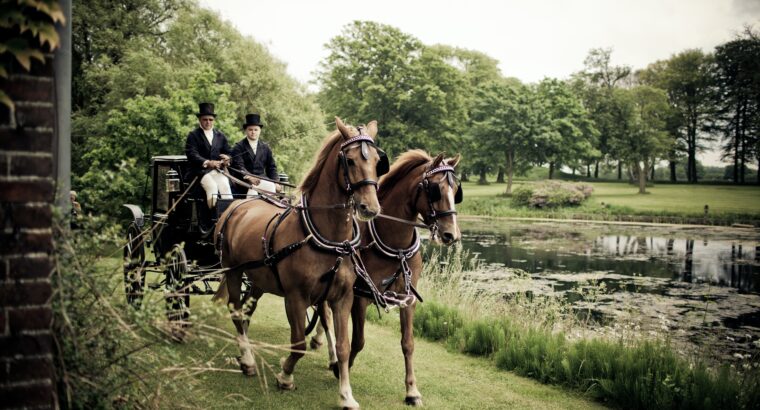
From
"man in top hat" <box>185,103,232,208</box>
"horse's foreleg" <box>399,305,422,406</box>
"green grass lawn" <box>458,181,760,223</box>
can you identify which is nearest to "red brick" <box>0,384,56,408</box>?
"horse's foreleg" <box>399,305,422,406</box>

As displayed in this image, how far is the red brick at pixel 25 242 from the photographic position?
250 cm

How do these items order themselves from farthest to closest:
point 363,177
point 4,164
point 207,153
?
point 207,153, point 363,177, point 4,164

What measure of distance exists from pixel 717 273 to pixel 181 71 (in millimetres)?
21414

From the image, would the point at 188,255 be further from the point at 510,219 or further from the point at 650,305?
the point at 510,219

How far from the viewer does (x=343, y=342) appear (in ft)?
17.1

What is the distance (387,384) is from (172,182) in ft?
12.6

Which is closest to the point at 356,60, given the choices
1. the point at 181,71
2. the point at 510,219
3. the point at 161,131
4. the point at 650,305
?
the point at 510,219

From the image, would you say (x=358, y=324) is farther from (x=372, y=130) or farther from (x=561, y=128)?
(x=561, y=128)

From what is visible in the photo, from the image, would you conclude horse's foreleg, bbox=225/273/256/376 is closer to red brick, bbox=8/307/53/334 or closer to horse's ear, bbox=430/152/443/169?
horse's ear, bbox=430/152/443/169

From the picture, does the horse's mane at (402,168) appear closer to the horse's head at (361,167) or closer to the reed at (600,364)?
the horse's head at (361,167)

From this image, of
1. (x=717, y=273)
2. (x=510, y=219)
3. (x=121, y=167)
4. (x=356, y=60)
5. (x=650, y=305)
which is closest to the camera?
(x=121, y=167)

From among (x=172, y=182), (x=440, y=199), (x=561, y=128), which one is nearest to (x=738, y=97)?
(x=561, y=128)

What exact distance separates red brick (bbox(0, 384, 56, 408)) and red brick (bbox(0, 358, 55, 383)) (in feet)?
0.14

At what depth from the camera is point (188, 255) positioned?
8.03 meters
